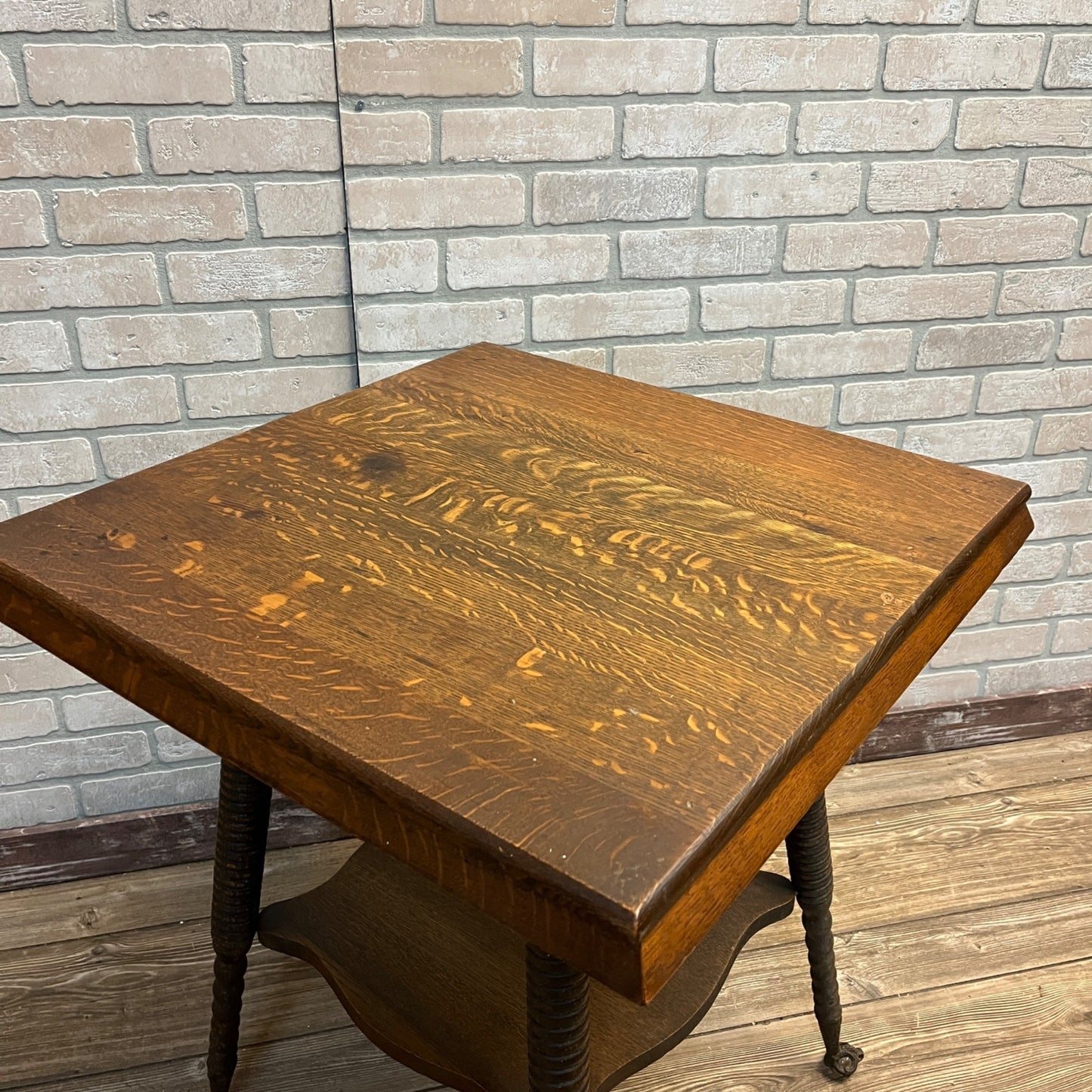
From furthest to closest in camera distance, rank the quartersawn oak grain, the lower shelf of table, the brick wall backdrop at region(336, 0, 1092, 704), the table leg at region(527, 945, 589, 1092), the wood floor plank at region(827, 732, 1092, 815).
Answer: the wood floor plank at region(827, 732, 1092, 815), the brick wall backdrop at region(336, 0, 1092, 704), the lower shelf of table, the table leg at region(527, 945, 589, 1092), the quartersawn oak grain

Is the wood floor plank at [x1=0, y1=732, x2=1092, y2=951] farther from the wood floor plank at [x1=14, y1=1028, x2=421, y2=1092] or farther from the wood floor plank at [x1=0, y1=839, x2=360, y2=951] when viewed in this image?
the wood floor plank at [x1=14, y1=1028, x2=421, y2=1092]

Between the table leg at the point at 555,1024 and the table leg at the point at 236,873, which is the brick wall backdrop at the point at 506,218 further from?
the table leg at the point at 555,1024

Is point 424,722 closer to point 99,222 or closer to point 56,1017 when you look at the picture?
point 99,222

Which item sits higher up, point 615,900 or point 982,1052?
point 615,900

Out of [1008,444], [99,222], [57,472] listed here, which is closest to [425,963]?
[57,472]

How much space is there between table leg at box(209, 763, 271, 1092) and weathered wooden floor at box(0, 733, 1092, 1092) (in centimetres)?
26

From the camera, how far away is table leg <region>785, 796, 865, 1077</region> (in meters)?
1.00

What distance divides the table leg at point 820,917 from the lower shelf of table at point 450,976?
0.08ft

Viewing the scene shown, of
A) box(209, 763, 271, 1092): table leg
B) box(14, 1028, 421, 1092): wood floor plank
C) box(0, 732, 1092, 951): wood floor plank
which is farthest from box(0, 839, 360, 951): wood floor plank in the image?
box(209, 763, 271, 1092): table leg

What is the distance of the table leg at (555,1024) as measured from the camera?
630 millimetres

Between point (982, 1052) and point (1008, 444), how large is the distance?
77 cm

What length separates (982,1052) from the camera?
3.94ft

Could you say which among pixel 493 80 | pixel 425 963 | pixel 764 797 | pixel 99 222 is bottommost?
pixel 425 963

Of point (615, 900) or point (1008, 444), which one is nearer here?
point (615, 900)
